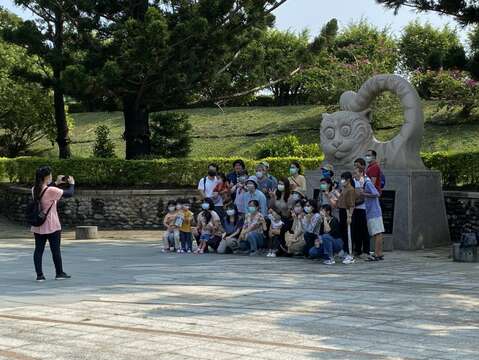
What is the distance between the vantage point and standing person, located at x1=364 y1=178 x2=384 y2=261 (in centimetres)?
1345

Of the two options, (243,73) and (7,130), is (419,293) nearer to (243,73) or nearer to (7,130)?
(243,73)

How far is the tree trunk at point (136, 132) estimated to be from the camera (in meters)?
24.6

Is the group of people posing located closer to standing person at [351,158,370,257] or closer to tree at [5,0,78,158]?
standing person at [351,158,370,257]

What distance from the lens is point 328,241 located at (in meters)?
13.1

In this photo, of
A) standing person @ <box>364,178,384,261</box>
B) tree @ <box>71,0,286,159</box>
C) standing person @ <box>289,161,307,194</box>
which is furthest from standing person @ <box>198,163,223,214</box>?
tree @ <box>71,0,286,159</box>

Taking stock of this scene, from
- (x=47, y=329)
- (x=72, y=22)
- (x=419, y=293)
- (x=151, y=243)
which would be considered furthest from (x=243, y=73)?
(x=47, y=329)

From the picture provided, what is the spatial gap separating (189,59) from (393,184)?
8652 millimetres

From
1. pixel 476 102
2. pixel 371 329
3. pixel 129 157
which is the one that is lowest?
pixel 371 329

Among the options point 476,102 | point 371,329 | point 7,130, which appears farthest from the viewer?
point 7,130

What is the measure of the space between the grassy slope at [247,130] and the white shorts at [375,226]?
1659 cm

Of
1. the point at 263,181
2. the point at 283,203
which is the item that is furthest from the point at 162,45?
the point at 283,203

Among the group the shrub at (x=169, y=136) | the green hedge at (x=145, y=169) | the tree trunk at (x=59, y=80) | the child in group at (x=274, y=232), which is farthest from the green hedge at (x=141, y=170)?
the child in group at (x=274, y=232)

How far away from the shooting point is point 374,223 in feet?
44.5

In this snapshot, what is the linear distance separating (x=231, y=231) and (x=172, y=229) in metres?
1.27
